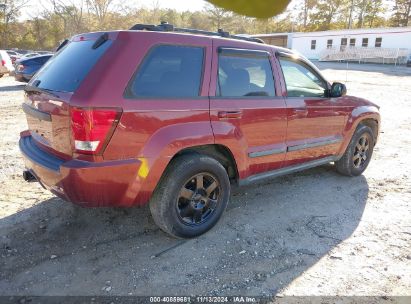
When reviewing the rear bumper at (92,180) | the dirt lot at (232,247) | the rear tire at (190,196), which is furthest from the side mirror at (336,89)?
the rear bumper at (92,180)

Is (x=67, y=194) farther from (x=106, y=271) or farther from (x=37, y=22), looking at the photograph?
(x=37, y=22)

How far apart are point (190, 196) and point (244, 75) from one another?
4.49ft

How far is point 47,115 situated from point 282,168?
8.45ft

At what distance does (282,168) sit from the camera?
4.20 metres

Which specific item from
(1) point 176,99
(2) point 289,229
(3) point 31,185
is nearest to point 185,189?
(1) point 176,99

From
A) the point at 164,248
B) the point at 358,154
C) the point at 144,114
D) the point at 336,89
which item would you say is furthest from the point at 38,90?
the point at 358,154

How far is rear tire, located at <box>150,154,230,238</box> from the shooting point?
3.19 meters

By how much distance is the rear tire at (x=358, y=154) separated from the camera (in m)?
5.04

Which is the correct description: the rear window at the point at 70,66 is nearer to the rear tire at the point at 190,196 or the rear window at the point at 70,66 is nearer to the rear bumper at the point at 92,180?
the rear bumper at the point at 92,180

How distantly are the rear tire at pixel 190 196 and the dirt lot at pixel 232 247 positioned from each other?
7.0 inches

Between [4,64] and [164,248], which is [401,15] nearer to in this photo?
[4,64]

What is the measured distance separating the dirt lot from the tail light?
3.44 feet

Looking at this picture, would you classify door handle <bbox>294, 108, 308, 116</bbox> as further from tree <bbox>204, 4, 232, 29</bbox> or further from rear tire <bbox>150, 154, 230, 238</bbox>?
tree <bbox>204, 4, 232, 29</bbox>

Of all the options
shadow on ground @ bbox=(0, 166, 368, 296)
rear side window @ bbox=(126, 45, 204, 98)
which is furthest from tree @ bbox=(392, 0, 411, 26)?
rear side window @ bbox=(126, 45, 204, 98)
